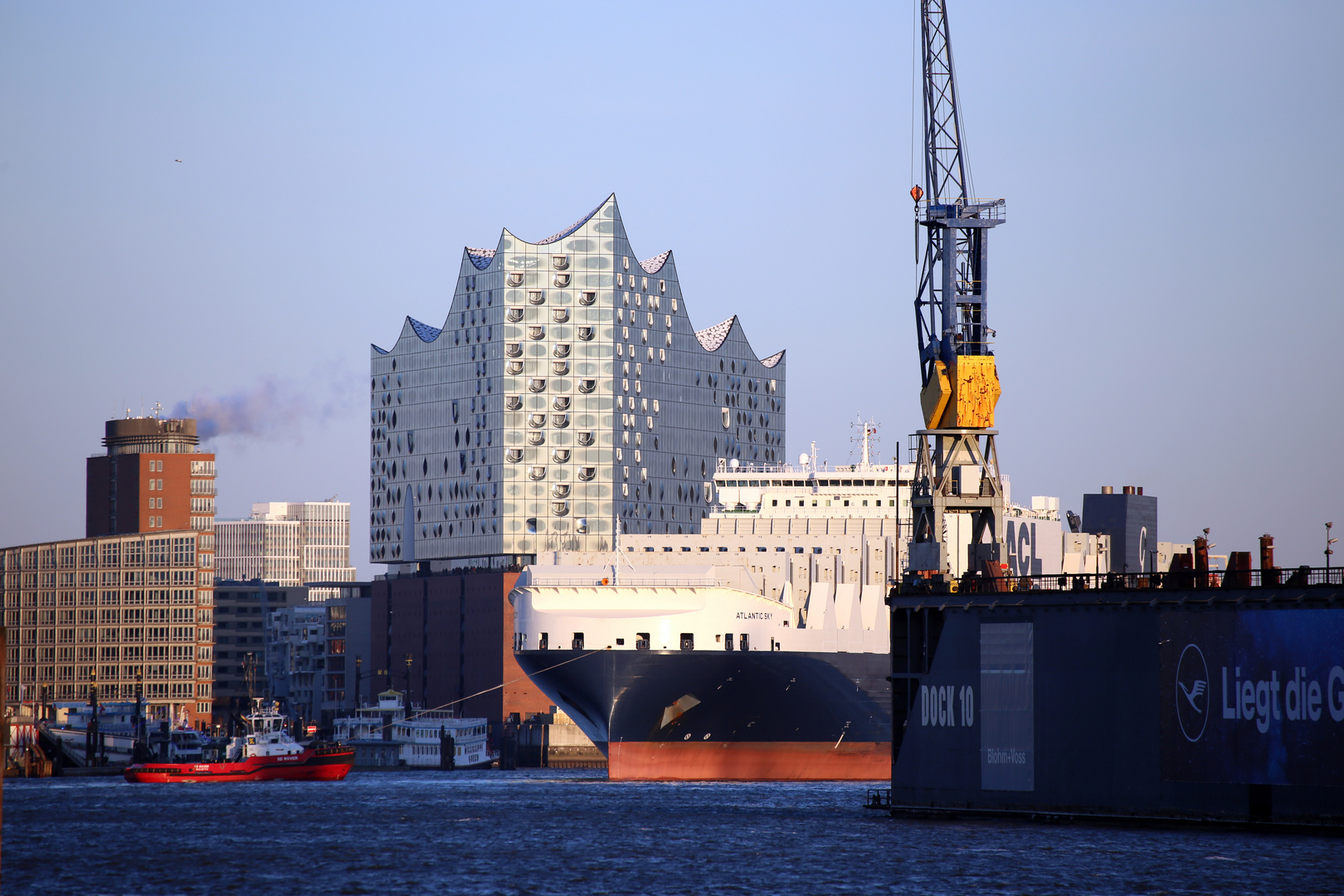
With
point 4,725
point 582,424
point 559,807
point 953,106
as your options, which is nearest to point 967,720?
point 559,807

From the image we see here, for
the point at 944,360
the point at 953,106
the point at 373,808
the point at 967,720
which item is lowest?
the point at 373,808

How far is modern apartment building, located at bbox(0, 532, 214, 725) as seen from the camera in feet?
615

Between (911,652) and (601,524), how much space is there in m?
120

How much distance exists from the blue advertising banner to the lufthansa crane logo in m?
0.02

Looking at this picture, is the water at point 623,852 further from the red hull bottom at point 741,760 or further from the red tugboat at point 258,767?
the red tugboat at point 258,767

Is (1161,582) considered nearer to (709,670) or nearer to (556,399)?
(709,670)

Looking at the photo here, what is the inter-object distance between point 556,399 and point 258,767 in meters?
75.6

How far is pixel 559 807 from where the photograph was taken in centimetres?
8025

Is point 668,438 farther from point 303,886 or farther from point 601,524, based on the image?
point 303,886

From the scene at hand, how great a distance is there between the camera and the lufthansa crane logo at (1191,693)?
55.5 metres

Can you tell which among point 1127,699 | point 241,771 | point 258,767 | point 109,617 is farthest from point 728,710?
point 109,617

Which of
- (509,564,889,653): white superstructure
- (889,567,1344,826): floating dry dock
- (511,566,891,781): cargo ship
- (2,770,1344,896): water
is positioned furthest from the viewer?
(509,564,889,653): white superstructure

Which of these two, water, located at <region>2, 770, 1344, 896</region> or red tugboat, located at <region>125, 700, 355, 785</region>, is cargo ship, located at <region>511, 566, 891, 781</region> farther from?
red tugboat, located at <region>125, 700, 355, 785</region>

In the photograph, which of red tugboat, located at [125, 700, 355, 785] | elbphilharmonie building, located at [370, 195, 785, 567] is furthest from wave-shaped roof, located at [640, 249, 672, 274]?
red tugboat, located at [125, 700, 355, 785]
